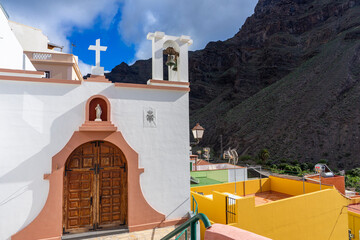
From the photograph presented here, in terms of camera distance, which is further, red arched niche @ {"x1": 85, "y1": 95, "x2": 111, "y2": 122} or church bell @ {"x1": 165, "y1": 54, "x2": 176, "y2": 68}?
church bell @ {"x1": 165, "y1": 54, "x2": 176, "y2": 68}

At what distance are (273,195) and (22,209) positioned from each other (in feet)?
44.3

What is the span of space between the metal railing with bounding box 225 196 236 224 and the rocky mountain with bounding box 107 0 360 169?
28382 mm

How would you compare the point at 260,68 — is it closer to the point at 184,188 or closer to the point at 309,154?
the point at 309,154

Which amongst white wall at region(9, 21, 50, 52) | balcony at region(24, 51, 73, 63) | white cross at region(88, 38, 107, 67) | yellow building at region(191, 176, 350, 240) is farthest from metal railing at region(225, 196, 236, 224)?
white wall at region(9, 21, 50, 52)

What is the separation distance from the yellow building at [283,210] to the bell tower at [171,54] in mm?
5371

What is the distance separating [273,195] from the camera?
14.6 meters

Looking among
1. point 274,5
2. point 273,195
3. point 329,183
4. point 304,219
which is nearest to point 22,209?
point 304,219

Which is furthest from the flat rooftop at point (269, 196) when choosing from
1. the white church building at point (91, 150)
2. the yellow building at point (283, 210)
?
the white church building at point (91, 150)

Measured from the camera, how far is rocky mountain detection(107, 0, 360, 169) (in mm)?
36156

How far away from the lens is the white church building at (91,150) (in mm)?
5754

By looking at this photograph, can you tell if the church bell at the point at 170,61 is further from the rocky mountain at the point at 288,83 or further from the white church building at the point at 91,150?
the rocky mountain at the point at 288,83

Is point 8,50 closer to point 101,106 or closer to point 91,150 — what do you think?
point 101,106

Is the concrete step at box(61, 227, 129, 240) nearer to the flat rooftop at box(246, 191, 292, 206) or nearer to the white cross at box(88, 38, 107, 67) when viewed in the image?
the white cross at box(88, 38, 107, 67)

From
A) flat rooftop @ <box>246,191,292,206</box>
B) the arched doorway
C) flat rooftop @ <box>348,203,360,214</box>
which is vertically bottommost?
flat rooftop @ <box>348,203,360,214</box>
